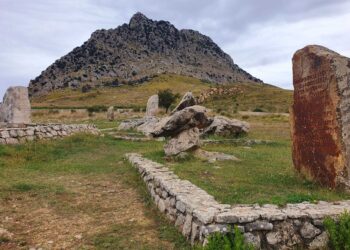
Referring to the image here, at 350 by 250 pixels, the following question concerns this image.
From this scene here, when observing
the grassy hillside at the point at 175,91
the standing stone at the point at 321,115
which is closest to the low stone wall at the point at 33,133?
the standing stone at the point at 321,115

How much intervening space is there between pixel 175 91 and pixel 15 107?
91244 millimetres

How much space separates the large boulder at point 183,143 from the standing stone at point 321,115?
467cm

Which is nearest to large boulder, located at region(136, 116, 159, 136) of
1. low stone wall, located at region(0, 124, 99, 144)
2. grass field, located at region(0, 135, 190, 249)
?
low stone wall, located at region(0, 124, 99, 144)

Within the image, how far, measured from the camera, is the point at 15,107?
88.7 ft

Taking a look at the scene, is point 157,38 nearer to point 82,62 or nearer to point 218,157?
point 82,62

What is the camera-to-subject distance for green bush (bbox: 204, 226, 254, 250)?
6988 millimetres

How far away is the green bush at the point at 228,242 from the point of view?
6.99 meters

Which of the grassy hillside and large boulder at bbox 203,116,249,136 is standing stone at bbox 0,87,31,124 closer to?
large boulder at bbox 203,116,249,136

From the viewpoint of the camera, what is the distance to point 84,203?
11.7 metres

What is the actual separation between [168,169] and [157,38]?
189 metres

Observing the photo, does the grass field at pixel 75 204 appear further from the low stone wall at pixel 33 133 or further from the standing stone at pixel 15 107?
the standing stone at pixel 15 107

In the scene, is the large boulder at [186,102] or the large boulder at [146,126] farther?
the large boulder at [146,126]

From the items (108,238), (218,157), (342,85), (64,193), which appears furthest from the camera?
(218,157)

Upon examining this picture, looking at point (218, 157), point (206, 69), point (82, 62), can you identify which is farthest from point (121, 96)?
point (218, 157)
